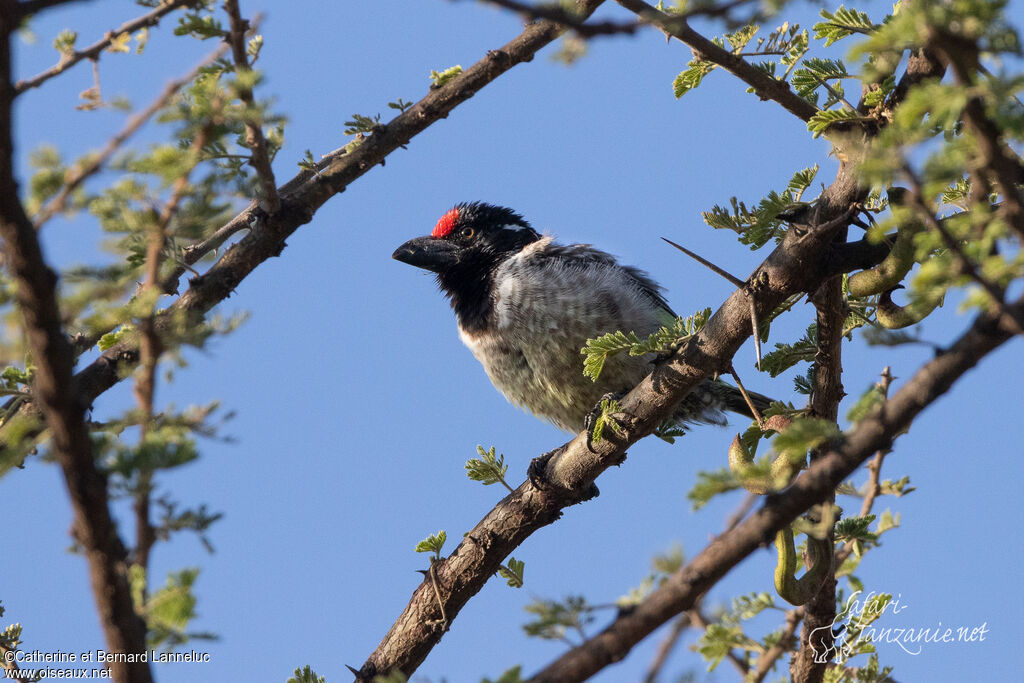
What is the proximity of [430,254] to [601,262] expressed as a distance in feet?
3.72

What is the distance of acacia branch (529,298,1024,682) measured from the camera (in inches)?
76.0

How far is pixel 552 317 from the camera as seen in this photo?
16.3 ft

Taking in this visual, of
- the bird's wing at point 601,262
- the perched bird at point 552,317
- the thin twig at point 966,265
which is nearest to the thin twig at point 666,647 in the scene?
the thin twig at point 966,265

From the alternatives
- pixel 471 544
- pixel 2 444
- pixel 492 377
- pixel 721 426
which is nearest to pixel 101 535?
pixel 2 444

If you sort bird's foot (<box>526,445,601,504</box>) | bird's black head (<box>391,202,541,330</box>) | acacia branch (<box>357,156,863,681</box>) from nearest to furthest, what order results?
acacia branch (<box>357,156,863,681</box>) < bird's foot (<box>526,445,601,504</box>) < bird's black head (<box>391,202,541,330</box>)

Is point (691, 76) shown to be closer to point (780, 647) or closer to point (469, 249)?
point (780, 647)

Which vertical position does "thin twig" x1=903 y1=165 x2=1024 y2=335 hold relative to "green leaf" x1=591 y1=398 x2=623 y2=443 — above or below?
below

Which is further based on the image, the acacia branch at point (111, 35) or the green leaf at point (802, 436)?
the acacia branch at point (111, 35)

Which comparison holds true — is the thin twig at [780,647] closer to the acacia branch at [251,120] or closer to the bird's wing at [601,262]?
the bird's wing at [601,262]

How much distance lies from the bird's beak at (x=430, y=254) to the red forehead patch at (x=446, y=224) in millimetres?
160

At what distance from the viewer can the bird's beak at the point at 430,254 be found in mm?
5898

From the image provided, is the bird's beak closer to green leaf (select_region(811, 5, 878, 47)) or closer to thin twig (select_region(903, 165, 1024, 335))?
green leaf (select_region(811, 5, 878, 47))

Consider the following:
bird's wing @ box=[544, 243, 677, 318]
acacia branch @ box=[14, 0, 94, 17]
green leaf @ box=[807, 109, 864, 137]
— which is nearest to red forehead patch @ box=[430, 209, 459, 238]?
bird's wing @ box=[544, 243, 677, 318]

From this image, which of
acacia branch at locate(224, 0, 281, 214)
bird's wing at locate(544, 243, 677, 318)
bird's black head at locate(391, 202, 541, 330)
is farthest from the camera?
bird's black head at locate(391, 202, 541, 330)
